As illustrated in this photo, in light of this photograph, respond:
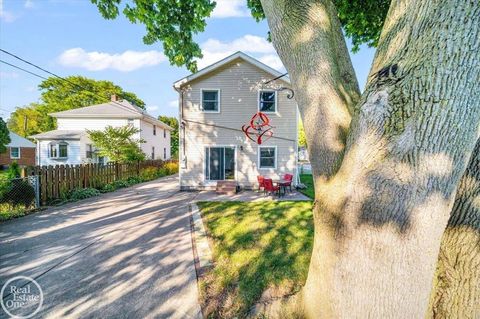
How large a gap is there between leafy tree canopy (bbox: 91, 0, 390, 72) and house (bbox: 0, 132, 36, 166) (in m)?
38.5

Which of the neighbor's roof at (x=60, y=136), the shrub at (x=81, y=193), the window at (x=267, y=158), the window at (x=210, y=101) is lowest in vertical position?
the shrub at (x=81, y=193)

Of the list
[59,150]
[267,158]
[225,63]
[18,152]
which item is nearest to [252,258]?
[267,158]

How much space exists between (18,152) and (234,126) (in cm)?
3682

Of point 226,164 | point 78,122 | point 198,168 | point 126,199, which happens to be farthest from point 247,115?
point 78,122

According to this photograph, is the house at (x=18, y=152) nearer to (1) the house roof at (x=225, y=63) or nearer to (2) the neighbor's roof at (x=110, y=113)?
(2) the neighbor's roof at (x=110, y=113)

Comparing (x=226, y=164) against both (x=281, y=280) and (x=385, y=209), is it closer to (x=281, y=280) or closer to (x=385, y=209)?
(x=281, y=280)

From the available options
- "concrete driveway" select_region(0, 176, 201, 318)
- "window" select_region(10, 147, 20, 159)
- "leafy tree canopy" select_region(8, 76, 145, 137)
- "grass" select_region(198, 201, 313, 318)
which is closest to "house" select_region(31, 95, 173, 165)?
"window" select_region(10, 147, 20, 159)

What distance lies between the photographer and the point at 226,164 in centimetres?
1303

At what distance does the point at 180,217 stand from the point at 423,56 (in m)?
7.09

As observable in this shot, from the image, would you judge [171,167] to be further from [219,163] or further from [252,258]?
[252,258]

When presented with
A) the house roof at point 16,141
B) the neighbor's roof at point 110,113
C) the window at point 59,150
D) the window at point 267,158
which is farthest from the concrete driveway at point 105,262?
the house roof at point 16,141

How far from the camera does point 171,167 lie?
22.8m

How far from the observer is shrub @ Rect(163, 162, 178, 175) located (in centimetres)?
2212

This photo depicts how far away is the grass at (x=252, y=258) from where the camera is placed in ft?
10.6
